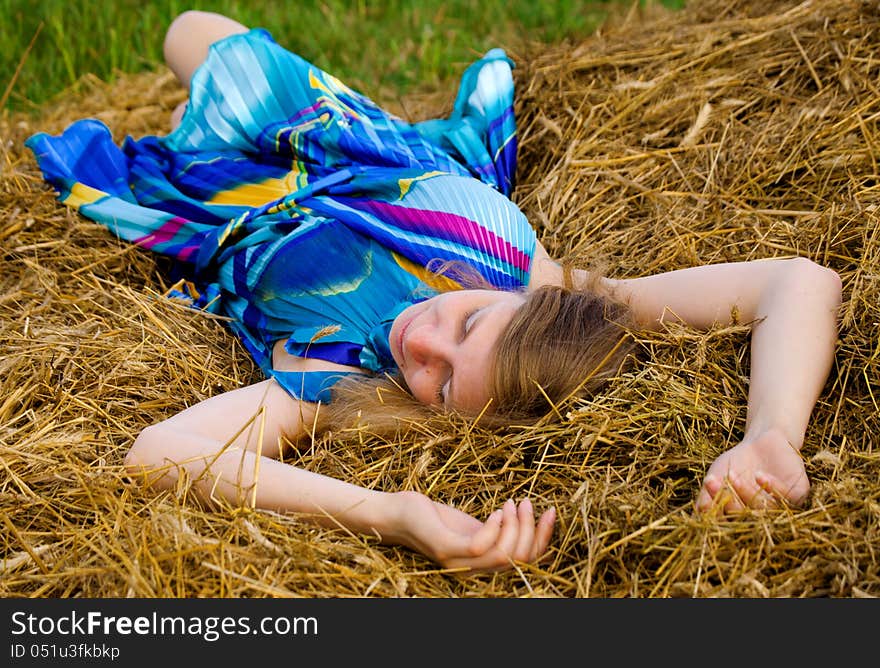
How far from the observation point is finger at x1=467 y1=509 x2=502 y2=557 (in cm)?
207

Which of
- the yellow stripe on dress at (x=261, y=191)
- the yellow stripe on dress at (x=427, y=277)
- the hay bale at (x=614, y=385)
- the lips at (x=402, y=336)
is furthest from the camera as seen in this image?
the yellow stripe on dress at (x=261, y=191)

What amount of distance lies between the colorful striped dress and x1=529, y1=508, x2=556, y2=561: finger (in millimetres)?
763

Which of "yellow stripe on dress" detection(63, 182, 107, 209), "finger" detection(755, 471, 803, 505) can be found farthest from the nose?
"yellow stripe on dress" detection(63, 182, 107, 209)

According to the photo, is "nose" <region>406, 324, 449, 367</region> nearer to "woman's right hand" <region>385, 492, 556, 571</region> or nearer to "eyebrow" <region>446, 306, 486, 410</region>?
"eyebrow" <region>446, 306, 486, 410</region>

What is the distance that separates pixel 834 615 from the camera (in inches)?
74.0

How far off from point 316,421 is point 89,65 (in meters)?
3.16

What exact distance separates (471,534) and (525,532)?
0.12m

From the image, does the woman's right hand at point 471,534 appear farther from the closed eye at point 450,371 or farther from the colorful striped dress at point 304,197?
the colorful striped dress at point 304,197

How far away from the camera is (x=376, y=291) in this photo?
290 centimetres

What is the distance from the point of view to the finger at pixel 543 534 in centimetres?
214

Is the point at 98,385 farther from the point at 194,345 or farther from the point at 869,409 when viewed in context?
the point at 869,409

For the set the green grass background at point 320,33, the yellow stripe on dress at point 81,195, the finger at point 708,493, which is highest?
the green grass background at point 320,33

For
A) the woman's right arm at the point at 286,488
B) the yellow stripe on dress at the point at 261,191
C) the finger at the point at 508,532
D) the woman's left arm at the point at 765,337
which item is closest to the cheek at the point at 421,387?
the woman's right arm at the point at 286,488

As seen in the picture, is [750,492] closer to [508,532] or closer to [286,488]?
[508,532]
